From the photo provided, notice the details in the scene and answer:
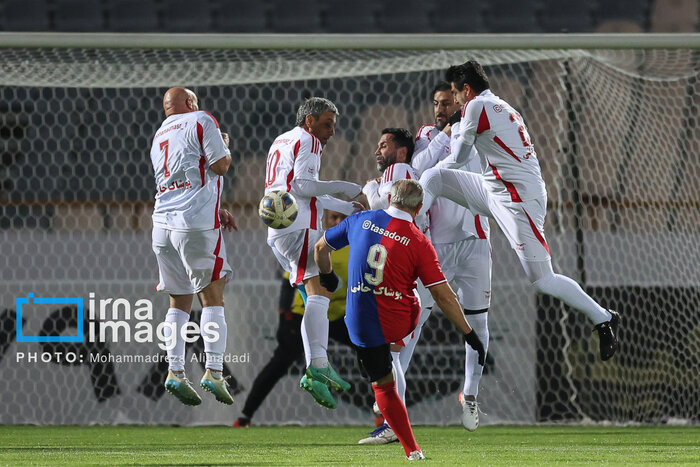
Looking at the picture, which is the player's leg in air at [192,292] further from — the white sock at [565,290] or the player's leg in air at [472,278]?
the white sock at [565,290]

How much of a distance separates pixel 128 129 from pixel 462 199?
5.03 meters

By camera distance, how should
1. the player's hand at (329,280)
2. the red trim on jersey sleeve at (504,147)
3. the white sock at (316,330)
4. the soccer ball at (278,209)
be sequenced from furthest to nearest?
the white sock at (316,330)
the soccer ball at (278,209)
the red trim on jersey sleeve at (504,147)
the player's hand at (329,280)

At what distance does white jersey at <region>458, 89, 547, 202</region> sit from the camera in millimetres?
5883

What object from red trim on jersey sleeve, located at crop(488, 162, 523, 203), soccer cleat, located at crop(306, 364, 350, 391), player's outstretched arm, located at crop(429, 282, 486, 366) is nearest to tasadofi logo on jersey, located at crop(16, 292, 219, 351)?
soccer cleat, located at crop(306, 364, 350, 391)

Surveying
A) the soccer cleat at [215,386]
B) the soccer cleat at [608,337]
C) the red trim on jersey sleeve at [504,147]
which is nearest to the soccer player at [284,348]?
the soccer cleat at [215,386]

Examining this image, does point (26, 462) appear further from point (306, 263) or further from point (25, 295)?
point (25, 295)

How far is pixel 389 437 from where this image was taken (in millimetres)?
6328

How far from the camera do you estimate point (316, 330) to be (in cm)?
623

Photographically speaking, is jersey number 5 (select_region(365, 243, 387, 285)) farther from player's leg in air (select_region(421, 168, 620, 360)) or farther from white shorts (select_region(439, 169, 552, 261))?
white shorts (select_region(439, 169, 552, 261))

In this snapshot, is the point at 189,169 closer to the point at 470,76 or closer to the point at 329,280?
the point at 329,280

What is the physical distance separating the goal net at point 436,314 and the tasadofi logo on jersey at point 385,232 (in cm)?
367

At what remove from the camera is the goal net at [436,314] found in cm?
843

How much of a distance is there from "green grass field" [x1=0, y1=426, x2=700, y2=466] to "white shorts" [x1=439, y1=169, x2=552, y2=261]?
1.18m

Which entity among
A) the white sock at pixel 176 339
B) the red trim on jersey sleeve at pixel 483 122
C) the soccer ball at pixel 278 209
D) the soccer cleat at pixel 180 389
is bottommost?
the soccer cleat at pixel 180 389
